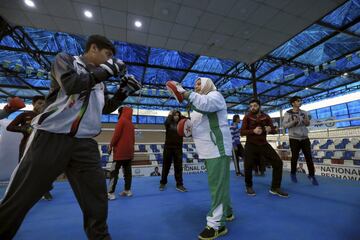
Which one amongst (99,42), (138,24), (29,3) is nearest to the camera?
(99,42)

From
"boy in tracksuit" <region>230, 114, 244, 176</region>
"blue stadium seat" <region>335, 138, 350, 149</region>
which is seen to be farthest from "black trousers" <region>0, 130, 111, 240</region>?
"blue stadium seat" <region>335, 138, 350, 149</region>

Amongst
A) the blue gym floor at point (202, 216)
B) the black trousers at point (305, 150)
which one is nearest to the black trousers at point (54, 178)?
the blue gym floor at point (202, 216)

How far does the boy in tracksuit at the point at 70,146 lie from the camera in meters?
1.02

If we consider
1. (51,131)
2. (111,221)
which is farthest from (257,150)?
(51,131)

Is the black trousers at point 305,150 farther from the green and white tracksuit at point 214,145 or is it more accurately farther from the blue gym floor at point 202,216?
the green and white tracksuit at point 214,145

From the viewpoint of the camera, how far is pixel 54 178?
3.68 ft

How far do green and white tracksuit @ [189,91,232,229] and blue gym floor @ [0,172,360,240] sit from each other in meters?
0.25

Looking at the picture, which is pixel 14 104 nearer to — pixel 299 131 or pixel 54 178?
pixel 54 178

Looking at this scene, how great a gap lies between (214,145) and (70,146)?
1.18 meters

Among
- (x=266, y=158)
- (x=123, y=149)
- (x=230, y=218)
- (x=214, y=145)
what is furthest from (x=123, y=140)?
(x=266, y=158)

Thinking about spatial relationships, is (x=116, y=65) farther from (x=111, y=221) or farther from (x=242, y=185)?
(x=242, y=185)

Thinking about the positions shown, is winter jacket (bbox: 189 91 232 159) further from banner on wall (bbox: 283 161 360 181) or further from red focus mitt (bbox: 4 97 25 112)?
banner on wall (bbox: 283 161 360 181)

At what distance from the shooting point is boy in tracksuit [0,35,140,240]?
102cm

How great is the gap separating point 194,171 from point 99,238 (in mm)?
4362
